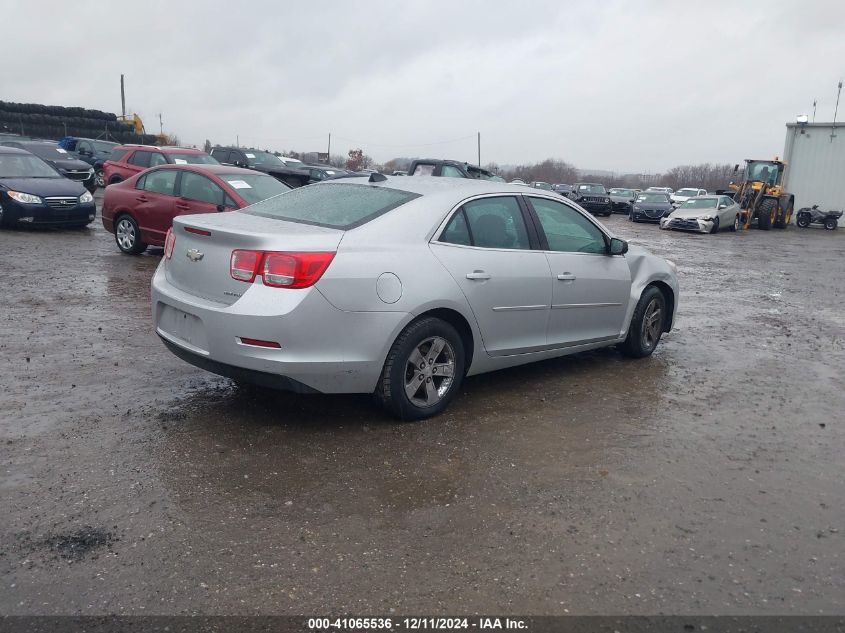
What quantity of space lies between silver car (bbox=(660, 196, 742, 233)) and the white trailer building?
7.75 metres

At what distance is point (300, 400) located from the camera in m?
5.04

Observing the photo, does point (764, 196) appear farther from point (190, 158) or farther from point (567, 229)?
point (567, 229)

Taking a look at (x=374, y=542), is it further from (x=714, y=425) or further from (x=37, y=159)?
(x=37, y=159)

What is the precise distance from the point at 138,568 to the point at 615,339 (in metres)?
4.48

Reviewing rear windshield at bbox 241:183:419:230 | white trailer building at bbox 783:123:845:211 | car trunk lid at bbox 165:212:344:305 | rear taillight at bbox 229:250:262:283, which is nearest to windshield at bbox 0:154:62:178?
rear windshield at bbox 241:183:419:230

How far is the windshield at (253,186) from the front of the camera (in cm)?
995

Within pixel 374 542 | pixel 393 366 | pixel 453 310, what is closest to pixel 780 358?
pixel 453 310

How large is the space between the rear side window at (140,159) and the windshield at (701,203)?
1976 cm

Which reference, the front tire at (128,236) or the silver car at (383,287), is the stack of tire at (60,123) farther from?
the silver car at (383,287)

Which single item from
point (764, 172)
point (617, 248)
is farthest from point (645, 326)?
point (764, 172)

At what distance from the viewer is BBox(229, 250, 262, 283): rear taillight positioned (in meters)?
4.18

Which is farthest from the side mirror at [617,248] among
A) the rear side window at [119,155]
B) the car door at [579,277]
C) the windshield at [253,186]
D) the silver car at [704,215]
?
the silver car at [704,215]

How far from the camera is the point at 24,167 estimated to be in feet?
45.8

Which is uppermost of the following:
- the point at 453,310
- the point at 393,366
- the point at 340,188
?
the point at 340,188
